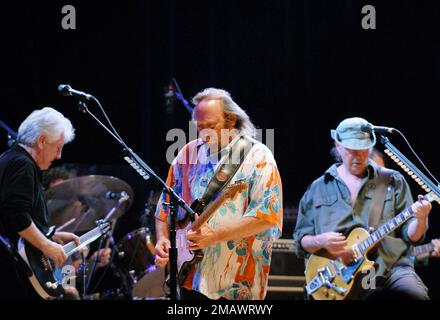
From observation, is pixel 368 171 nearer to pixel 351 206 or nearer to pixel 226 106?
pixel 351 206

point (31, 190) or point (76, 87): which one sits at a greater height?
point (76, 87)

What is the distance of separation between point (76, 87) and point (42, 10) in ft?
2.93

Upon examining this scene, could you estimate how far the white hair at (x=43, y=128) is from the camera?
4473 mm

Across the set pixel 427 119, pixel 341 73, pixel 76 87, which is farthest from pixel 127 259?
pixel 427 119

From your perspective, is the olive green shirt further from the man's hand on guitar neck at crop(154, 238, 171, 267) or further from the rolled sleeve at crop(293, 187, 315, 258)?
the man's hand on guitar neck at crop(154, 238, 171, 267)

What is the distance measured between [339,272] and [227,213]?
152cm

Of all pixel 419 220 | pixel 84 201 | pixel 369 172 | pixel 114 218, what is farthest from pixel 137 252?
pixel 419 220

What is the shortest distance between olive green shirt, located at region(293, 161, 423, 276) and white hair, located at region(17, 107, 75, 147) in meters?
2.02

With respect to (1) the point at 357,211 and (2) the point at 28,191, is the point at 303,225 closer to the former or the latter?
(1) the point at 357,211

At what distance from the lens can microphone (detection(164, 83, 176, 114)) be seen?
6.12m

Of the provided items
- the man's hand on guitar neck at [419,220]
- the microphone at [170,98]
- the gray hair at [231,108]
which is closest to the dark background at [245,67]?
the microphone at [170,98]

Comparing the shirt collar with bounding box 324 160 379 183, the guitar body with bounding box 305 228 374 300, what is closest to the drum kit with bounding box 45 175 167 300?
the guitar body with bounding box 305 228 374 300

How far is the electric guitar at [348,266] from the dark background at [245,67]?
5.97 feet
